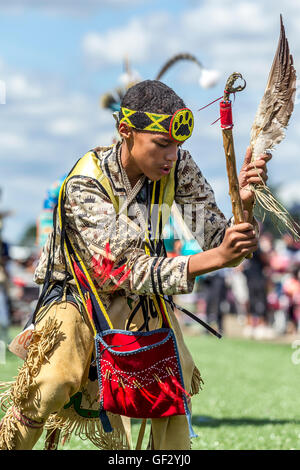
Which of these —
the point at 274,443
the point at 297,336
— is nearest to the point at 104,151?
the point at 274,443

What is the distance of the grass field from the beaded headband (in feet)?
9.71

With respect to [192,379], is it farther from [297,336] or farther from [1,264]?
[297,336]

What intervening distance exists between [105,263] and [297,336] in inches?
727

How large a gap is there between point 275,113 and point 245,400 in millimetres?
6261

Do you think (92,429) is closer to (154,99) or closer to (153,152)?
(153,152)

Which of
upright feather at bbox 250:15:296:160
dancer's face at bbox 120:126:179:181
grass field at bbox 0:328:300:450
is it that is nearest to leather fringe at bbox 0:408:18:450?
dancer's face at bbox 120:126:179:181

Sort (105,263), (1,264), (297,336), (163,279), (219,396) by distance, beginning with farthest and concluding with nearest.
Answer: (297,336) → (1,264) → (219,396) → (105,263) → (163,279)

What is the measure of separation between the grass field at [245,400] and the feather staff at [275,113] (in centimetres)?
282

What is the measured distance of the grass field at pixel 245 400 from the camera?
248 inches

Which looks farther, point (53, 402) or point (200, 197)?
point (200, 197)

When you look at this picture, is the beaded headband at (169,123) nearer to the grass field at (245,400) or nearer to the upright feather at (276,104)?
the upright feather at (276,104)

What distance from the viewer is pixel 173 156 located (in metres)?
3.68

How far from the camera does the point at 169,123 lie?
362 centimetres

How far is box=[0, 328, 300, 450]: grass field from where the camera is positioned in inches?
248
